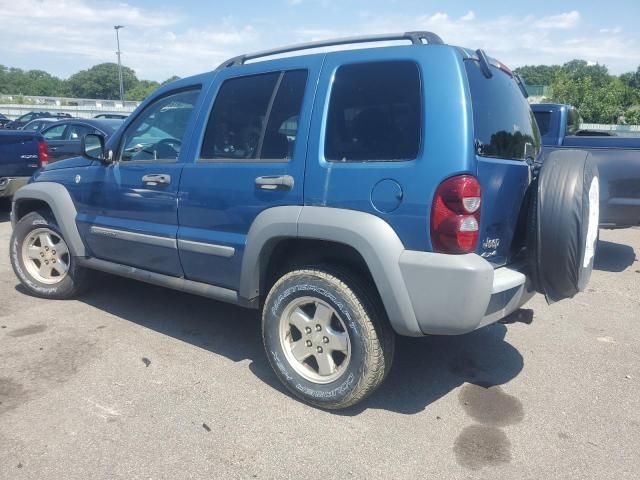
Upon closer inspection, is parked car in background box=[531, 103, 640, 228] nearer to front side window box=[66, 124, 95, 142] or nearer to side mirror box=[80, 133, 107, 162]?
side mirror box=[80, 133, 107, 162]

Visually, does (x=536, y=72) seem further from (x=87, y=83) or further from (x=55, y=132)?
(x=55, y=132)

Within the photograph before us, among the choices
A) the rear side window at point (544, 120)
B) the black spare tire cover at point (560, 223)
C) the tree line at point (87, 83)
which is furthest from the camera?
the tree line at point (87, 83)

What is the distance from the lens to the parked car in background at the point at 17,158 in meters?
8.15

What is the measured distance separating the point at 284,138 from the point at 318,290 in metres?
0.93

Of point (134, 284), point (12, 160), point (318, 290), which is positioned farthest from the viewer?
point (12, 160)

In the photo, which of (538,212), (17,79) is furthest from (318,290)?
(17,79)

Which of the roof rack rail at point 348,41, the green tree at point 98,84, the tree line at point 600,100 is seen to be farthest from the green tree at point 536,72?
the roof rack rail at point 348,41

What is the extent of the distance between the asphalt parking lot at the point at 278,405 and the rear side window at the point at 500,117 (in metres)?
1.03

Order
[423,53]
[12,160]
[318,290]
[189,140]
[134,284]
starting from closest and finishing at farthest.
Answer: [423,53]
[318,290]
[189,140]
[134,284]
[12,160]

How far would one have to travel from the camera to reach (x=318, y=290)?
3074 mm

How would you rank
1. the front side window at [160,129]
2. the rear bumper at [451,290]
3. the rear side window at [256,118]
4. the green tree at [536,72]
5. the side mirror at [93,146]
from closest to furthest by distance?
the rear bumper at [451,290], the rear side window at [256,118], the front side window at [160,129], the side mirror at [93,146], the green tree at [536,72]

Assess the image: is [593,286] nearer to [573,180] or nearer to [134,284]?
[573,180]

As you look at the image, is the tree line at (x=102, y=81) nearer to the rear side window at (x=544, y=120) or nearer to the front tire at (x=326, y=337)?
the rear side window at (x=544, y=120)

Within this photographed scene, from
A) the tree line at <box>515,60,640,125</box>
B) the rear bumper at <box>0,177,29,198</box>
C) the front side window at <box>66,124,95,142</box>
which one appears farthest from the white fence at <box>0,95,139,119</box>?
the tree line at <box>515,60,640,125</box>
